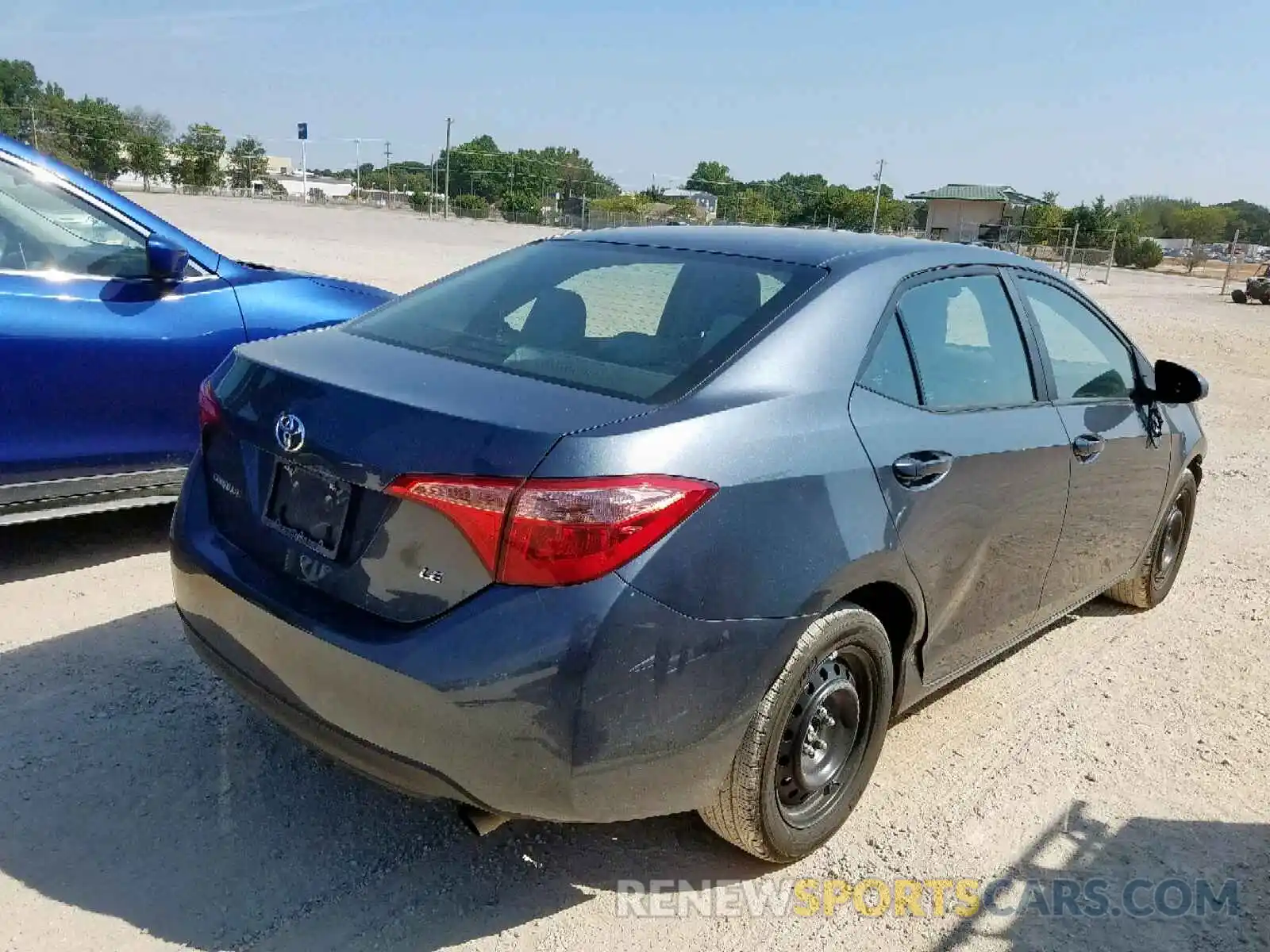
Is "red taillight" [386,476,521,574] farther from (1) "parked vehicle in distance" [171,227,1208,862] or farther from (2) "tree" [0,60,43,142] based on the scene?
(2) "tree" [0,60,43,142]

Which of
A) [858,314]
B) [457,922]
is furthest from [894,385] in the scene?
[457,922]

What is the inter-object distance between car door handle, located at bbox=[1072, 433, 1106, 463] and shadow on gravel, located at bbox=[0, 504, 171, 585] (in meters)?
3.83

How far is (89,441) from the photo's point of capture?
4207 millimetres

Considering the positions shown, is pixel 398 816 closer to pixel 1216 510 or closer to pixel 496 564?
pixel 496 564

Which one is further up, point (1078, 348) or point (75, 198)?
point (75, 198)

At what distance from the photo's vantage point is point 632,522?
2195 mm

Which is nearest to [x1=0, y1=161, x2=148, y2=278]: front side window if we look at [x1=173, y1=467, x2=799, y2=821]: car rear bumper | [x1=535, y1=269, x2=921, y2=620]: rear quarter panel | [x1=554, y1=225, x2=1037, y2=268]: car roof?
[x1=554, y1=225, x2=1037, y2=268]: car roof

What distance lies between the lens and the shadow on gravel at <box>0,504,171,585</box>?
4.47 metres

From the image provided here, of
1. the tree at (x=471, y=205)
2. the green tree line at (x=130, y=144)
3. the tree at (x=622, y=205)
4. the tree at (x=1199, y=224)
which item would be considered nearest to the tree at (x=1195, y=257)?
the tree at (x=1199, y=224)


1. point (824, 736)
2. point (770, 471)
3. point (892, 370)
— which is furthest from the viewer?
point (892, 370)

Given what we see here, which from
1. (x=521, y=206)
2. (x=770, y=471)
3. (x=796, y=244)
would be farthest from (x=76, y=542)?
(x=521, y=206)

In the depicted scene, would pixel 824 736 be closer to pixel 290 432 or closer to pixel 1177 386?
pixel 290 432

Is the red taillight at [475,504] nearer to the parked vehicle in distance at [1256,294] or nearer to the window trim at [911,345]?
the window trim at [911,345]

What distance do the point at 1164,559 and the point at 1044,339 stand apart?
1.87 meters
